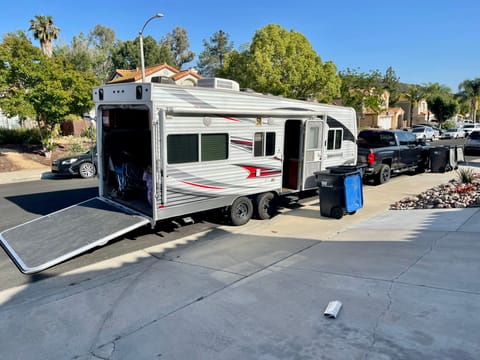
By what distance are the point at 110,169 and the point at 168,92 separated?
285 cm

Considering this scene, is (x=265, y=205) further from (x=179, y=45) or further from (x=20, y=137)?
(x=179, y=45)

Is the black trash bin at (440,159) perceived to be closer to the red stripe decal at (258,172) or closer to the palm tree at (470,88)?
the red stripe decal at (258,172)

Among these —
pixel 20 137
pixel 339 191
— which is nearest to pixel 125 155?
pixel 339 191

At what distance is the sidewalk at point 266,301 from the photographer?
3.52 m

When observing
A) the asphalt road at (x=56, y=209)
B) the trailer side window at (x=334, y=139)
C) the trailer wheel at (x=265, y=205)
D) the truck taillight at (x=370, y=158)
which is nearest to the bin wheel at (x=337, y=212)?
the trailer wheel at (x=265, y=205)

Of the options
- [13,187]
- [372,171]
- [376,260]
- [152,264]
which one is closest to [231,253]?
[152,264]

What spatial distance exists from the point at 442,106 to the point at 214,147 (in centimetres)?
5352

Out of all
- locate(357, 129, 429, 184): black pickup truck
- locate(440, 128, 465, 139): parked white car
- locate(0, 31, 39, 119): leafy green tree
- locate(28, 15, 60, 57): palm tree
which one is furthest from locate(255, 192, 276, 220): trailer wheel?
locate(440, 128, 465, 139): parked white car

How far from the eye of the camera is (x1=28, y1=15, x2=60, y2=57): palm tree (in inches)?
1136

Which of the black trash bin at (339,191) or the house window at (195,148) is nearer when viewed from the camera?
the house window at (195,148)

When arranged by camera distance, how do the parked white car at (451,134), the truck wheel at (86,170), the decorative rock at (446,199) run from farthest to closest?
the parked white car at (451,134)
the truck wheel at (86,170)
the decorative rock at (446,199)

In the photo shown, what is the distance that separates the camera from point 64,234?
661cm

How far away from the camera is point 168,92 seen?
656 centimetres

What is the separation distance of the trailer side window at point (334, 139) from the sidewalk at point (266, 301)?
3721mm
